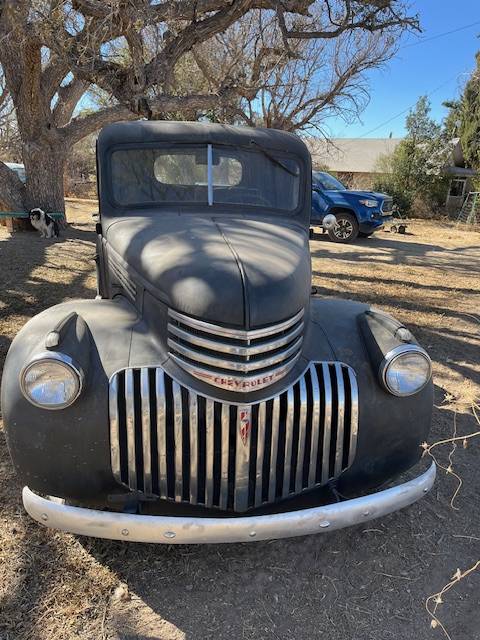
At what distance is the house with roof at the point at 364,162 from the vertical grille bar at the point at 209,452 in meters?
21.3

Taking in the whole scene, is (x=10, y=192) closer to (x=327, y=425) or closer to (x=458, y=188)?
(x=327, y=425)

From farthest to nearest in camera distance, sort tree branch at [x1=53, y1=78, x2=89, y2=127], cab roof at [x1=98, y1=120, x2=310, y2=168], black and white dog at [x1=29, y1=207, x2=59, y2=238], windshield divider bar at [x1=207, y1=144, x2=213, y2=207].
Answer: tree branch at [x1=53, y1=78, x2=89, y2=127] < black and white dog at [x1=29, y1=207, x2=59, y2=238] < cab roof at [x1=98, y1=120, x2=310, y2=168] < windshield divider bar at [x1=207, y1=144, x2=213, y2=207]

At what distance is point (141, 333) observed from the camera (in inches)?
96.9

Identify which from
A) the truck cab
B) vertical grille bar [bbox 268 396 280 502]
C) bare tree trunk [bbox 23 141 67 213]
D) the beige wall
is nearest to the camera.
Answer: vertical grille bar [bbox 268 396 280 502]

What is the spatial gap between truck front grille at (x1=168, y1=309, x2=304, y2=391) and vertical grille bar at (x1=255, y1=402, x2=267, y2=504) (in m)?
0.12

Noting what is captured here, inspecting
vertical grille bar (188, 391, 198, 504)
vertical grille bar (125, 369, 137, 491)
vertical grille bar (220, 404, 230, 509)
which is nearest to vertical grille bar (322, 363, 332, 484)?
vertical grille bar (220, 404, 230, 509)

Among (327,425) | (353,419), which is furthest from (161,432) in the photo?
(353,419)

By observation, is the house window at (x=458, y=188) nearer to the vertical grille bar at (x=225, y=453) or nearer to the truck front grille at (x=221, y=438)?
the truck front grille at (x=221, y=438)

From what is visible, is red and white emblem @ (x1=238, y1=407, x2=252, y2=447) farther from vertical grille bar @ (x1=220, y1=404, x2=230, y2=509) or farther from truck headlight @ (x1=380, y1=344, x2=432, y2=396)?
truck headlight @ (x1=380, y1=344, x2=432, y2=396)

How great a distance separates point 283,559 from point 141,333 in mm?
1357

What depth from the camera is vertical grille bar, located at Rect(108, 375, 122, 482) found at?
2.12m

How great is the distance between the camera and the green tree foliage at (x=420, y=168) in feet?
84.9

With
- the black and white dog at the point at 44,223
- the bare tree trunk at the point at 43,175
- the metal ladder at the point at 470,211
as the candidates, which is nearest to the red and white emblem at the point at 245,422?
the black and white dog at the point at 44,223

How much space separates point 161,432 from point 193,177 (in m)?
2.02
